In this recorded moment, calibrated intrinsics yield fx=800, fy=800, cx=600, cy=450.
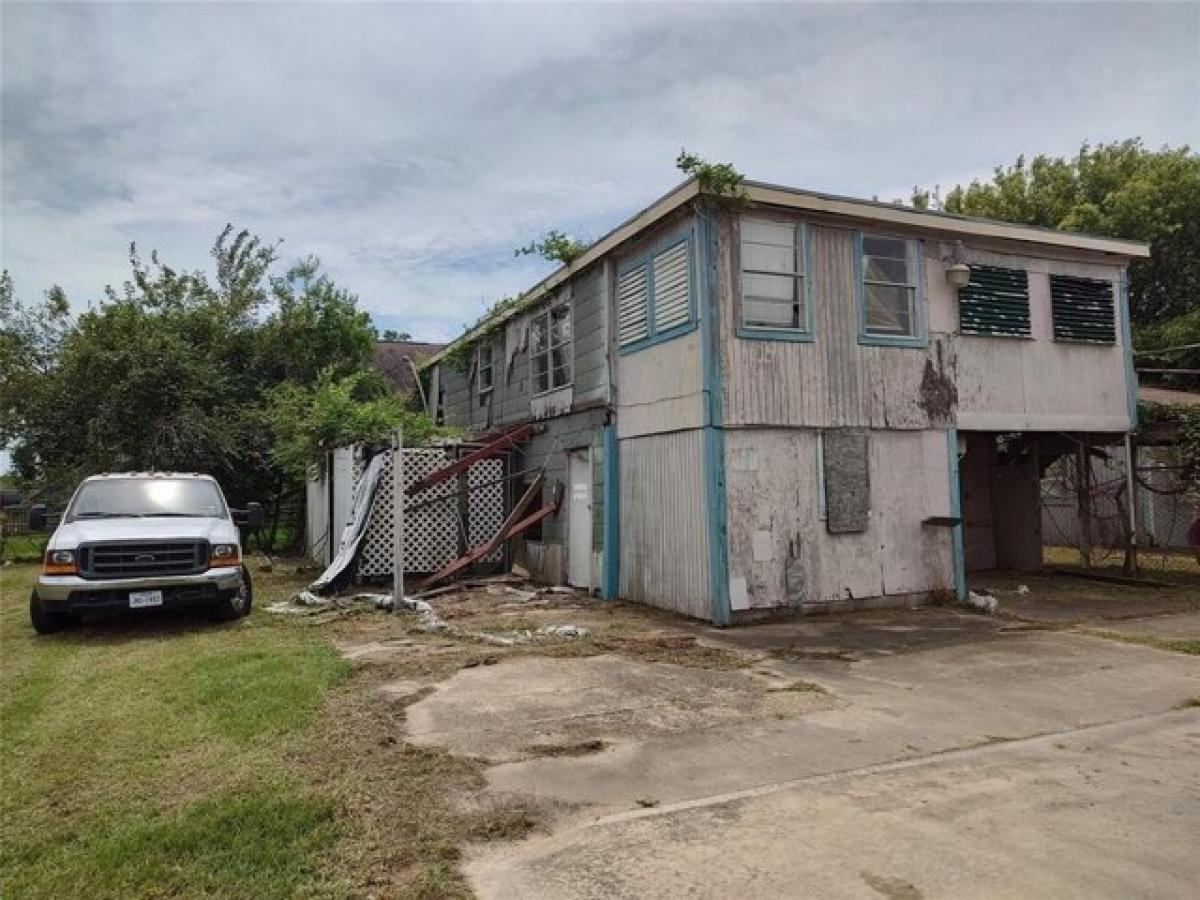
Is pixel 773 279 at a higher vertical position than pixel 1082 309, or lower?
lower

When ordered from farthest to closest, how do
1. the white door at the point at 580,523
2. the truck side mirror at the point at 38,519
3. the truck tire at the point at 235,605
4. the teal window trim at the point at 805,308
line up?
the white door at the point at 580,523 → the teal window trim at the point at 805,308 → the truck tire at the point at 235,605 → the truck side mirror at the point at 38,519

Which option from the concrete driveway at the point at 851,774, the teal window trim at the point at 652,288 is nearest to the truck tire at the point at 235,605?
the concrete driveway at the point at 851,774

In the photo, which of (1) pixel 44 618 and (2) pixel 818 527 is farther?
(2) pixel 818 527

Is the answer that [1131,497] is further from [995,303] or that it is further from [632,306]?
[632,306]

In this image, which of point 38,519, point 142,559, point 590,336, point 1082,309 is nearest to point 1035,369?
point 1082,309

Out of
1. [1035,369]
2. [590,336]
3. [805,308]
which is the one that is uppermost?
[590,336]

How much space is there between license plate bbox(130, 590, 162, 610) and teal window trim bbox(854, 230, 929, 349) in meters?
8.93

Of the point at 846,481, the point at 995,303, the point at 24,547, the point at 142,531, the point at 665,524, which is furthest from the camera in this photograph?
the point at 24,547

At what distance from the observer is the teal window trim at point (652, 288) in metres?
9.69

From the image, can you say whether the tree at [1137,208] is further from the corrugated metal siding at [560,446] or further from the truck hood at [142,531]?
the truck hood at [142,531]

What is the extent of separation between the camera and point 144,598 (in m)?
8.73

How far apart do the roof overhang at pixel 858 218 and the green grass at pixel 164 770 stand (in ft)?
21.0

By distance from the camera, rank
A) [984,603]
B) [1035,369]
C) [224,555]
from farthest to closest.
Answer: [1035,369] < [984,603] < [224,555]

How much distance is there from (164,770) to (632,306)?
8325 mm
